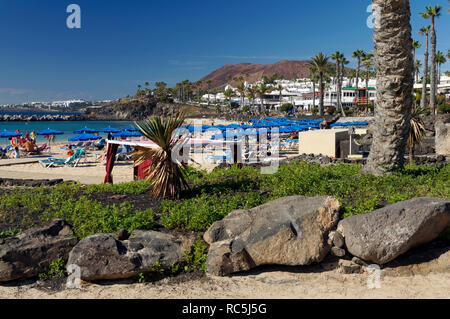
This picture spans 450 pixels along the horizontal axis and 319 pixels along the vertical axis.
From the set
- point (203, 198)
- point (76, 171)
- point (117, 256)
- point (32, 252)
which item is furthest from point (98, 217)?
point (76, 171)

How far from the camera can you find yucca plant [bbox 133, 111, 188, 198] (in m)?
7.35

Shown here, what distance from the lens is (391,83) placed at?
25.8 feet

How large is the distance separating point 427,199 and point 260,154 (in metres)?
16.3

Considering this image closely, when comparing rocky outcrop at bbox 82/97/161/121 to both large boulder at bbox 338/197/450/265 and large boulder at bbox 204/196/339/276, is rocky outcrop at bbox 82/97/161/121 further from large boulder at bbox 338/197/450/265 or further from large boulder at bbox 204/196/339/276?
large boulder at bbox 338/197/450/265

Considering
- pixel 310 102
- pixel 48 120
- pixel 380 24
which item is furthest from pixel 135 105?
pixel 380 24

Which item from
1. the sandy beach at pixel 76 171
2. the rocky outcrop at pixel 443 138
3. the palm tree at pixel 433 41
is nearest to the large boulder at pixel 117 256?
the sandy beach at pixel 76 171

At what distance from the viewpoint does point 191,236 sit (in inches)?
226

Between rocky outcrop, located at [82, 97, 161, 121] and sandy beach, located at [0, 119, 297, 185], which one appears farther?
rocky outcrop, located at [82, 97, 161, 121]

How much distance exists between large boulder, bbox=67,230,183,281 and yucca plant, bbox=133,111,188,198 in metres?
2.15

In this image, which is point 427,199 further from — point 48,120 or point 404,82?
point 48,120

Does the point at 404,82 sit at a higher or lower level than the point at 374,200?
higher

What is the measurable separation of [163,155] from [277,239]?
124 inches

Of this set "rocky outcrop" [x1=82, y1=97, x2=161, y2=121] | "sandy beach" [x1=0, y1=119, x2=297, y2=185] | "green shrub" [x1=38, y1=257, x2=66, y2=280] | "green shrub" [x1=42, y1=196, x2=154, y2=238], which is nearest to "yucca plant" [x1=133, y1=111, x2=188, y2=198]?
"green shrub" [x1=42, y1=196, x2=154, y2=238]

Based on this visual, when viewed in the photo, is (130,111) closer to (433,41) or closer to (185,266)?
(433,41)
